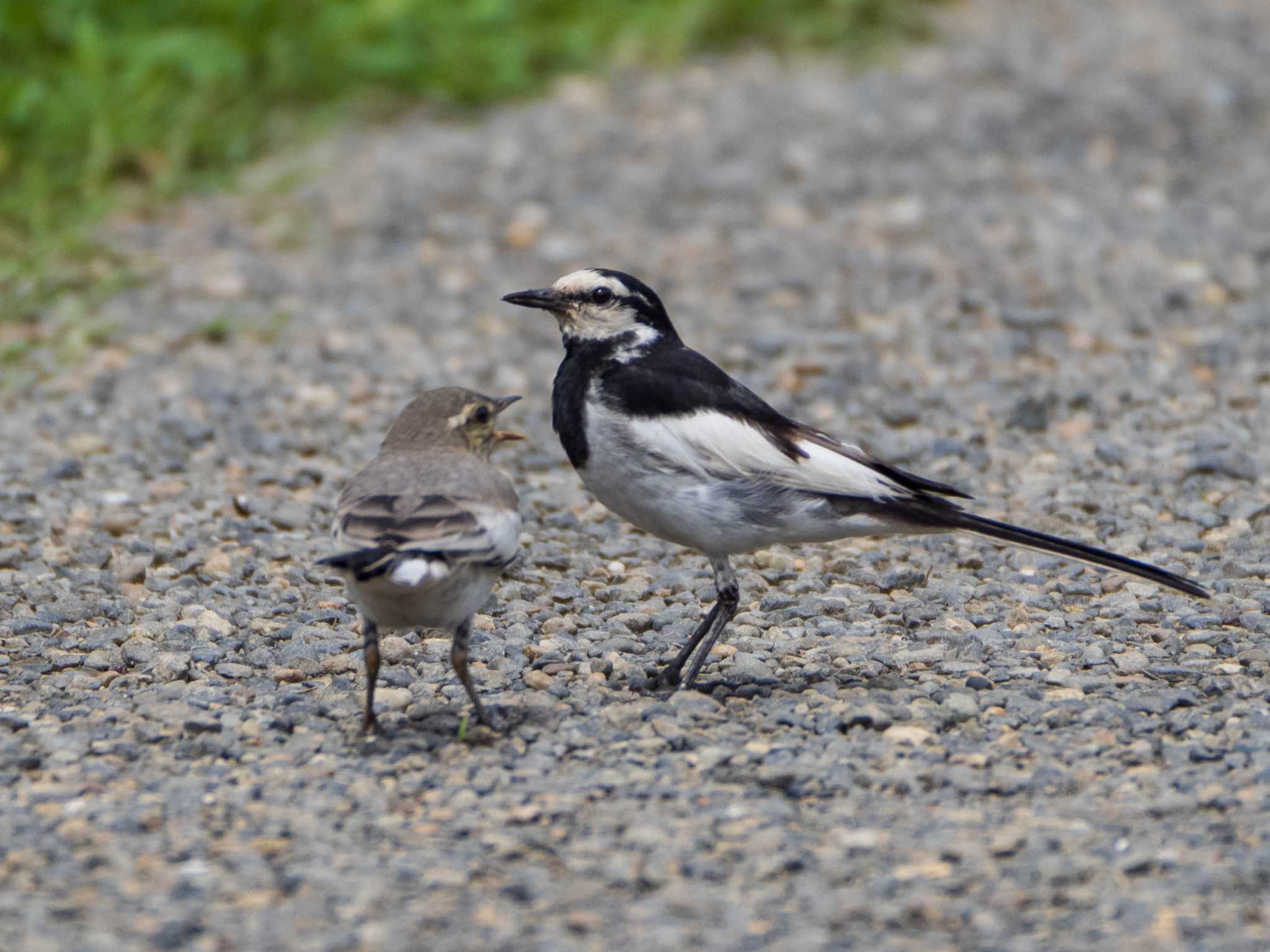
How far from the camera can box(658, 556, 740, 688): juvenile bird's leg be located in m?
5.12

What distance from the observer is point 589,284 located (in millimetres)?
5398

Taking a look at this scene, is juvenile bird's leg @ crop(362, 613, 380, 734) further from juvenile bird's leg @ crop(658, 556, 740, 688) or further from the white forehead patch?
the white forehead patch

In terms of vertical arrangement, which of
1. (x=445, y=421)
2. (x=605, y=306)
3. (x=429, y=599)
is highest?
(x=605, y=306)

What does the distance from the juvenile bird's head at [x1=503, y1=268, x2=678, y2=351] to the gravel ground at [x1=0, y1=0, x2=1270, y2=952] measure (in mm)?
966

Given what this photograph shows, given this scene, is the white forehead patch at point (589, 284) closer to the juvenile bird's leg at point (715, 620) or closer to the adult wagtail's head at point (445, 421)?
the adult wagtail's head at point (445, 421)

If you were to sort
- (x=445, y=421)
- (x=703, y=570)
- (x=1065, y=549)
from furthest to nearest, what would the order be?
(x=703, y=570), (x=445, y=421), (x=1065, y=549)

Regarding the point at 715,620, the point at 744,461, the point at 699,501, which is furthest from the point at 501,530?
the point at 715,620

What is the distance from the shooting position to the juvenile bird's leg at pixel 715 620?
5117 mm

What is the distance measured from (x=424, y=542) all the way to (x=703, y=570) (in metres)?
2.11

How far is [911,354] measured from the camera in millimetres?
8344

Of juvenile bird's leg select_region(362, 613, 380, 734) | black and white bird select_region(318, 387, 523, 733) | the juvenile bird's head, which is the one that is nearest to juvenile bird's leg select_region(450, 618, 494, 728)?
black and white bird select_region(318, 387, 523, 733)

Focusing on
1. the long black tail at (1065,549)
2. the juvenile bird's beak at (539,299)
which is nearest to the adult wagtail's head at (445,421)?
the juvenile bird's beak at (539,299)

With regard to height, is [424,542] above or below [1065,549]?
above

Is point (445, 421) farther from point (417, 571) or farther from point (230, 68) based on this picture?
point (230, 68)
